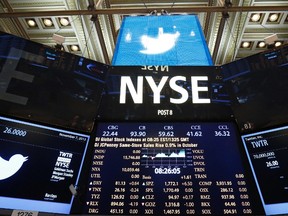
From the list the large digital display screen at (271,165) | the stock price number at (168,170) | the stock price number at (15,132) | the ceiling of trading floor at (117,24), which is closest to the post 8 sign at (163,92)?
the large digital display screen at (271,165)

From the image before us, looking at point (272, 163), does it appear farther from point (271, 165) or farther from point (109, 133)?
point (109, 133)

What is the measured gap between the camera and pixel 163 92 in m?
Answer: 3.58

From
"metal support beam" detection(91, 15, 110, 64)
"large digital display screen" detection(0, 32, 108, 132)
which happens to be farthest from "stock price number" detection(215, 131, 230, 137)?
"metal support beam" detection(91, 15, 110, 64)

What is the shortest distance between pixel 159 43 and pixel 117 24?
4.48 metres

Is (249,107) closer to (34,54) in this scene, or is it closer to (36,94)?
(36,94)

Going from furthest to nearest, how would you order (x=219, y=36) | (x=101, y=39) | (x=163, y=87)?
(x=101, y=39), (x=219, y=36), (x=163, y=87)

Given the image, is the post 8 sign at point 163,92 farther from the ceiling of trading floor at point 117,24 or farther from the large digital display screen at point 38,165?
the ceiling of trading floor at point 117,24

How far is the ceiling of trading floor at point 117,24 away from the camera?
7992 millimetres

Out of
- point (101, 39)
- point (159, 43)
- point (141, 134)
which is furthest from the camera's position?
point (101, 39)

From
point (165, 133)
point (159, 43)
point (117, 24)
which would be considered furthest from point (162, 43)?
point (117, 24)

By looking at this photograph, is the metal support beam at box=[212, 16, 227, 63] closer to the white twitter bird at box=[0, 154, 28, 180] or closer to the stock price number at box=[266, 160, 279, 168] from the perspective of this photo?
the stock price number at box=[266, 160, 279, 168]

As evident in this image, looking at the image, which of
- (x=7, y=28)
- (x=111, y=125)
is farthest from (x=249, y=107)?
(x=7, y=28)

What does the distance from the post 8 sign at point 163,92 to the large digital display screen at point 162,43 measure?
353mm

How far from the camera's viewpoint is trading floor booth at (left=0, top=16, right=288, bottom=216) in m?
2.60
